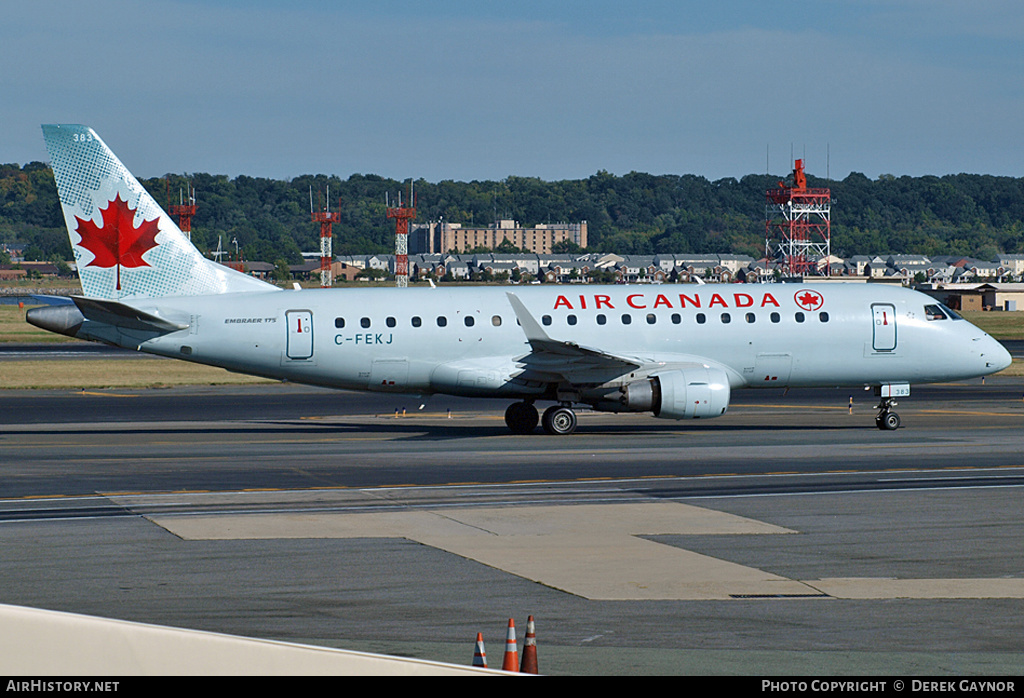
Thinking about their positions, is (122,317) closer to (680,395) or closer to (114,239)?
(114,239)

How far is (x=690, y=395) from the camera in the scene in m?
34.6

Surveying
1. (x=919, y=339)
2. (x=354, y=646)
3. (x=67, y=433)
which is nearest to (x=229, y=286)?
(x=67, y=433)

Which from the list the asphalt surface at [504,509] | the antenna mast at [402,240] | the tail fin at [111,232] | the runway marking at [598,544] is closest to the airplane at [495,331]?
the tail fin at [111,232]

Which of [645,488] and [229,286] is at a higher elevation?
[229,286]

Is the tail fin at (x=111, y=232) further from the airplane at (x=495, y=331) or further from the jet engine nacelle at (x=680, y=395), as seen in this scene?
the jet engine nacelle at (x=680, y=395)

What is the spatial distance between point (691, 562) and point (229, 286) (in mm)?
21710

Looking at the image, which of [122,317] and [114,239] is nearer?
[122,317]

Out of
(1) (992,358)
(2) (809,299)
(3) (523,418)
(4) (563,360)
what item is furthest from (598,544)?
(1) (992,358)

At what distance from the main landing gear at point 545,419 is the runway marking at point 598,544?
41.0 feet

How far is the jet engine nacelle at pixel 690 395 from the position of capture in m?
34.6

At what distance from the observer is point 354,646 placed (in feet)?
44.6

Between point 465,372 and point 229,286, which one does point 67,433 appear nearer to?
point 229,286

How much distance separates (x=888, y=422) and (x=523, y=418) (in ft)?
36.3

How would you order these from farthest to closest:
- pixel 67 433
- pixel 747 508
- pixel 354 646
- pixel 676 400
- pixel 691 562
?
1. pixel 67 433
2. pixel 676 400
3. pixel 747 508
4. pixel 691 562
5. pixel 354 646
